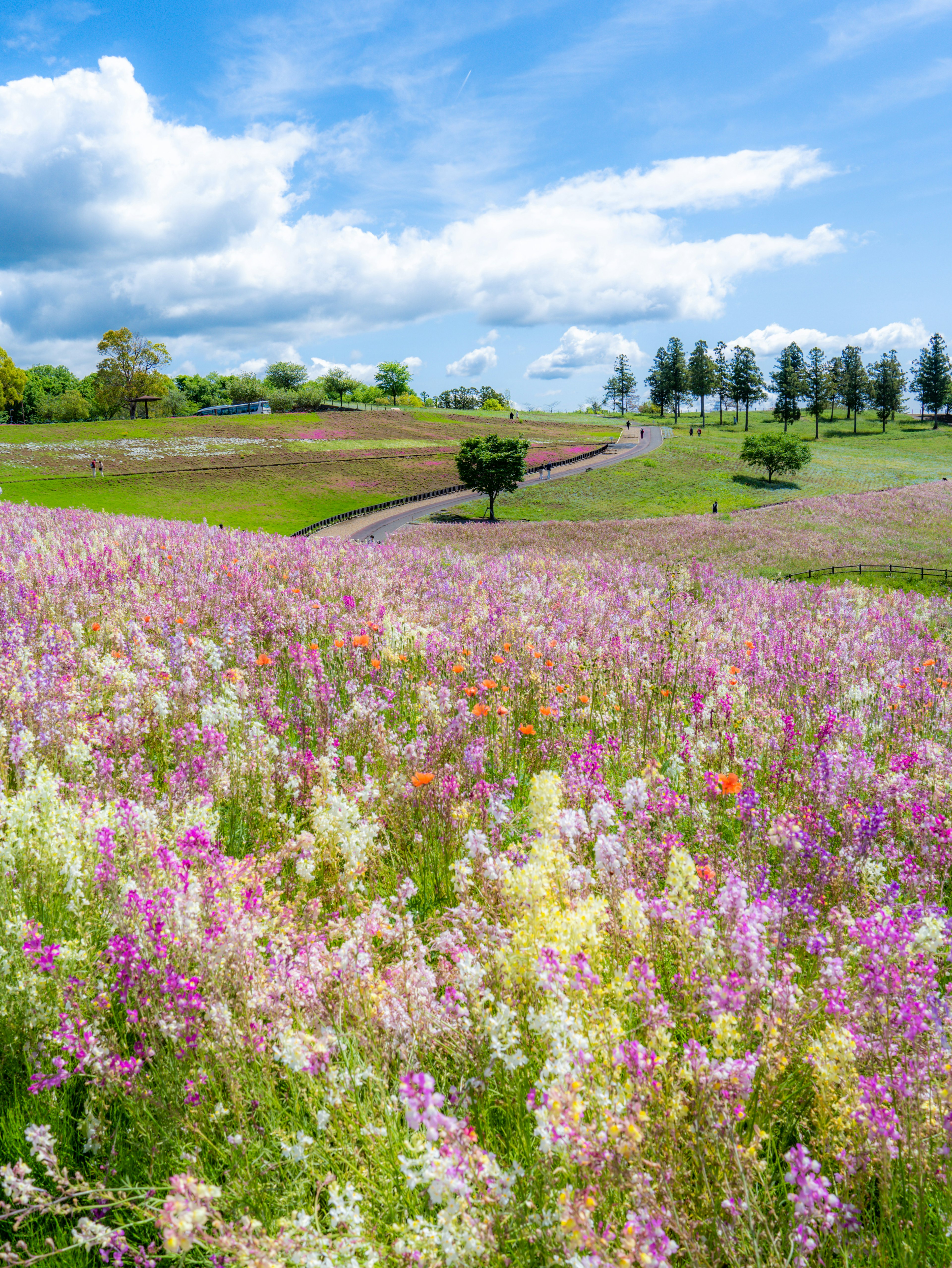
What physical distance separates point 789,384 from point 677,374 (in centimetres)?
3248

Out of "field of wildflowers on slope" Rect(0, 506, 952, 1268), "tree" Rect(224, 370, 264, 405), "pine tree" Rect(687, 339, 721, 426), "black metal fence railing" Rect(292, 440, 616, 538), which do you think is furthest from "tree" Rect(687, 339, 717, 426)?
"field of wildflowers on slope" Rect(0, 506, 952, 1268)

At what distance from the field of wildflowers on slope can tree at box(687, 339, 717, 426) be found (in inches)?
5718

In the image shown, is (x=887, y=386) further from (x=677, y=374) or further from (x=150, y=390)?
(x=150, y=390)

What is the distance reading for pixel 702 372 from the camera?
135000 mm

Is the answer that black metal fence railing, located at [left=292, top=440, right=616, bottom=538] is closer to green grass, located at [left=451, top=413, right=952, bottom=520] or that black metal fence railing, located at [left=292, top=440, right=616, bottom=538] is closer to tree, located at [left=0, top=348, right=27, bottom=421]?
green grass, located at [left=451, top=413, right=952, bottom=520]

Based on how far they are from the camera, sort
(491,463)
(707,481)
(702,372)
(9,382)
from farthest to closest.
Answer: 1. (702,372)
2. (9,382)
3. (707,481)
4. (491,463)

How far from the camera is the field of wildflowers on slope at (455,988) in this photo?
186cm

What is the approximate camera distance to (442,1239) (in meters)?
1.68

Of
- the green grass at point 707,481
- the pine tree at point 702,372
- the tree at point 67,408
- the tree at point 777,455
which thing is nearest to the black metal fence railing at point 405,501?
the green grass at point 707,481

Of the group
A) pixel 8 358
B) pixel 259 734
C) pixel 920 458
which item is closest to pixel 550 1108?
pixel 259 734

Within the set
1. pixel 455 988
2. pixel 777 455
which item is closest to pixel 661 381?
pixel 777 455

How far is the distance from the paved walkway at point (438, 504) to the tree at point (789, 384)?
90.6 feet

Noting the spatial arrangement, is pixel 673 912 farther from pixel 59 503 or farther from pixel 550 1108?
pixel 59 503

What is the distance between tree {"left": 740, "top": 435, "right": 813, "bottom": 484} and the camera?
7406 centimetres
